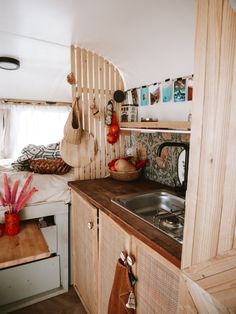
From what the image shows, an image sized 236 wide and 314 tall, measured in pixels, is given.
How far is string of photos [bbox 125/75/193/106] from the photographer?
1.51 meters

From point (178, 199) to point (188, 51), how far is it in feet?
2.99

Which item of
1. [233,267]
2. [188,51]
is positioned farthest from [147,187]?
[233,267]

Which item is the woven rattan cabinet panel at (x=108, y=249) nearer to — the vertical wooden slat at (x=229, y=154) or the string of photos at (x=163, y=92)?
the vertical wooden slat at (x=229, y=154)

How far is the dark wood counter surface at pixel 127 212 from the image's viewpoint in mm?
874

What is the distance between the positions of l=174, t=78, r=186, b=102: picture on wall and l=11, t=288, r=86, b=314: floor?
1730 mm

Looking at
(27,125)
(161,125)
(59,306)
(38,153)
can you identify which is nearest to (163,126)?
(161,125)

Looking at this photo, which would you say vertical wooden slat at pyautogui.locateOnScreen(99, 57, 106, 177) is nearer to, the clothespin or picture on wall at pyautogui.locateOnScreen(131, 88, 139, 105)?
the clothespin

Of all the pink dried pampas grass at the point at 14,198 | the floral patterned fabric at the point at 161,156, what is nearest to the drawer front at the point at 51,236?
the pink dried pampas grass at the point at 14,198

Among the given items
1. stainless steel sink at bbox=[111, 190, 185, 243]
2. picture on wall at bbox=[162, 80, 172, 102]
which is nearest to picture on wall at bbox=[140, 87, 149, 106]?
picture on wall at bbox=[162, 80, 172, 102]

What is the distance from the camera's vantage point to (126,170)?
5.94 ft

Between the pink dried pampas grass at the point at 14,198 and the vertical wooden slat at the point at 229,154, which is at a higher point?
the vertical wooden slat at the point at 229,154

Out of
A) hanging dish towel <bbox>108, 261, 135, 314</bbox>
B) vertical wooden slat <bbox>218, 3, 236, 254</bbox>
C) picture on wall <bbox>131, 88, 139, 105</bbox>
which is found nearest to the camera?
vertical wooden slat <bbox>218, 3, 236, 254</bbox>

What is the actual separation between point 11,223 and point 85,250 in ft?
1.85

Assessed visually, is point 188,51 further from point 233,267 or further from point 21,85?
point 21,85
